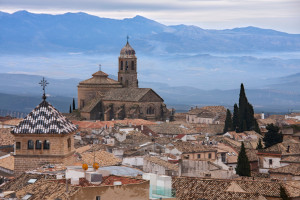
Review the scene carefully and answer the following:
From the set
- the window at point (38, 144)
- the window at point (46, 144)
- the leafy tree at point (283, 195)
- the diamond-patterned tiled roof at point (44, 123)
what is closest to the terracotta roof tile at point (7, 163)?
the diamond-patterned tiled roof at point (44, 123)

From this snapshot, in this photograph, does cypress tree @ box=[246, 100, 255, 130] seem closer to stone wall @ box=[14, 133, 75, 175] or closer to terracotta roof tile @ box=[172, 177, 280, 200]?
terracotta roof tile @ box=[172, 177, 280, 200]

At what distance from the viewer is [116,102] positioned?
392ft

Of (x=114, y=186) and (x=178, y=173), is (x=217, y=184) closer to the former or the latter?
(x=178, y=173)

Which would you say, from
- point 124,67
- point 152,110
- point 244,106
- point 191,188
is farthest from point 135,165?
point 124,67

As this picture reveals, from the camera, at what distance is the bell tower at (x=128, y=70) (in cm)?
13388

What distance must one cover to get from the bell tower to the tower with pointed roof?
99169 millimetres

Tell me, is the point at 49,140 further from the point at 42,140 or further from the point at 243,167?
the point at 243,167

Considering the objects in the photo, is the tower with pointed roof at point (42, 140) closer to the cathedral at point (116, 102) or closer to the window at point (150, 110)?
the cathedral at point (116, 102)

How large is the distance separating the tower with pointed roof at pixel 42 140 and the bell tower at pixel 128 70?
99169mm

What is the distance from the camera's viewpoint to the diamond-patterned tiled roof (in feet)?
106

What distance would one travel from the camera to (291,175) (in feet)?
155

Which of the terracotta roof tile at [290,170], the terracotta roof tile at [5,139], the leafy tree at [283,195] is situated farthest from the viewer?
the terracotta roof tile at [5,139]

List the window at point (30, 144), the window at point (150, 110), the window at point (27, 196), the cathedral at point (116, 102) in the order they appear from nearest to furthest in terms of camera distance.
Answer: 1. the window at point (27, 196)
2. the window at point (30, 144)
3. the cathedral at point (116, 102)
4. the window at point (150, 110)

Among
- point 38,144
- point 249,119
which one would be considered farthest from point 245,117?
point 38,144
